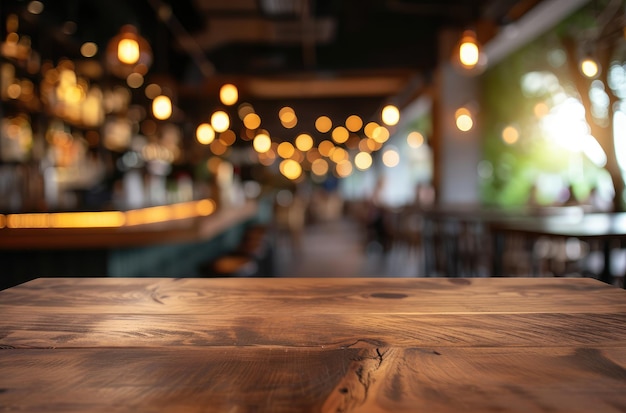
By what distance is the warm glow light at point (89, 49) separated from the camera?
5430 millimetres

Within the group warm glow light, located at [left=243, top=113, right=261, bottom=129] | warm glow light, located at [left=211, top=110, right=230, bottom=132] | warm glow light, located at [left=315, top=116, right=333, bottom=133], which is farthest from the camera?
warm glow light, located at [left=315, top=116, right=333, bottom=133]

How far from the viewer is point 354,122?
15766 mm

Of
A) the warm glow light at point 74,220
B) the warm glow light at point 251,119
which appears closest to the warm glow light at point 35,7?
the warm glow light at point 74,220

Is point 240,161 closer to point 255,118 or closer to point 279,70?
point 255,118

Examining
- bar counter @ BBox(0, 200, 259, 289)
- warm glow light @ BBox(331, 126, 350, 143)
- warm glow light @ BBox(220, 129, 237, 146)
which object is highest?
warm glow light @ BBox(331, 126, 350, 143)

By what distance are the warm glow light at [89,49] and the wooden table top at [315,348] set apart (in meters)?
4.90

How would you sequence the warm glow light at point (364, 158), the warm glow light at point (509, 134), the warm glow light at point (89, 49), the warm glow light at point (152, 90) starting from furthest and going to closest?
the warm glow light at point (364, 158) < the warm glow light at point (152, 90) < the warm glow light at point (509, 134) < the warm glow light at point (89, 49)

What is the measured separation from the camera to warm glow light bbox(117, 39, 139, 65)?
429 cm

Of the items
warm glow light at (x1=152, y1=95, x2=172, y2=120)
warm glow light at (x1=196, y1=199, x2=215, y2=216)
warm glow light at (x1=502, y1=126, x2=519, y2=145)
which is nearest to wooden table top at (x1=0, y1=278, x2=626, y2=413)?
warm glow light at (x1=196, y1=199, x2=215, y2=216)

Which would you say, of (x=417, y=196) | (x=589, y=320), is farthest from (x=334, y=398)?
(x=417, y=196)

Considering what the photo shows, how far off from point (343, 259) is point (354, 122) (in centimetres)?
788

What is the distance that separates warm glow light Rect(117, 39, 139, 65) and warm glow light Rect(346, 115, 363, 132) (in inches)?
441

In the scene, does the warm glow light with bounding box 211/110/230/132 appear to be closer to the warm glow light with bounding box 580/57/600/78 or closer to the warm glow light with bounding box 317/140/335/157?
the warm glow light with bounding box 580/57/600/78

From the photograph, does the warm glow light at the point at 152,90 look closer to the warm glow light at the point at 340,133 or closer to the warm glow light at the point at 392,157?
the warm glow light at the point at 340,133
